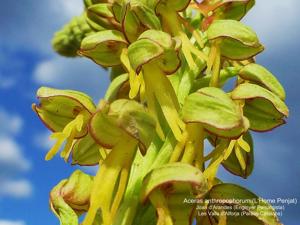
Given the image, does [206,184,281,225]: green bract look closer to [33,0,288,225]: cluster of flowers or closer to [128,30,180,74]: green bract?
[33,0,288,225]: cluster of flowers

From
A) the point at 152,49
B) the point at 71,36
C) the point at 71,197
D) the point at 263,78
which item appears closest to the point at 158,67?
the point at 152,49

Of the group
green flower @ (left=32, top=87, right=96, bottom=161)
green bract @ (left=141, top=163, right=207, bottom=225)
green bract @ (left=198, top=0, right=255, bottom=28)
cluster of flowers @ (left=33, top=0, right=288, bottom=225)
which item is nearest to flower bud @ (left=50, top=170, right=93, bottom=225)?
cluster of flowers @ (left=33, top=0, right=288, bottom=225)

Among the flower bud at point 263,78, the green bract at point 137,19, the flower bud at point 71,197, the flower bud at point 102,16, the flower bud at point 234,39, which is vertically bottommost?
the flower bud at point 71,197

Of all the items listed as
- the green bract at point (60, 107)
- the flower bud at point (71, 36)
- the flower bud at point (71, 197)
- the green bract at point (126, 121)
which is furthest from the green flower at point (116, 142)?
the flower bud at point (71, 36)

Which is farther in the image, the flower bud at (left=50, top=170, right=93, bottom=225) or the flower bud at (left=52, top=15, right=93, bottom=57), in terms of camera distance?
the flower bud at (left=52, top=15, right=93, bottom=57)

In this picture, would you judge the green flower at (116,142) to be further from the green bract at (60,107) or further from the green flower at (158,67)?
the green bract at (60,107)

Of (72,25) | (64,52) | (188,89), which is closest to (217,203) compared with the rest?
(188,89)

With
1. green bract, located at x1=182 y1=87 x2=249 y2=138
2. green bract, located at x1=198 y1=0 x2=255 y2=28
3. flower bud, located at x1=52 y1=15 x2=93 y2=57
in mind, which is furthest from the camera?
flower bud, located at x1=52 y1=15 x2=93 y2=57

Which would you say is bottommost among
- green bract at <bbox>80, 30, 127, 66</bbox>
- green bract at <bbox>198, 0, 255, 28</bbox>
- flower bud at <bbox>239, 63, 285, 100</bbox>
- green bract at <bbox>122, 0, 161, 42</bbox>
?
flower bud at <bbox>239, 63, 285, 100</bbox>
